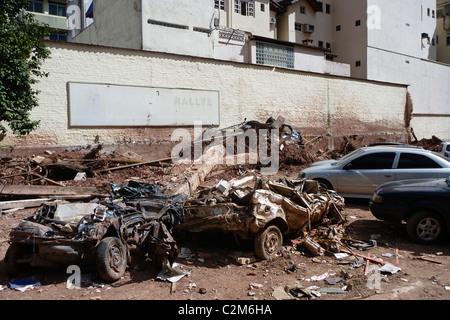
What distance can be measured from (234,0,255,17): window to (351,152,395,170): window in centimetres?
2406

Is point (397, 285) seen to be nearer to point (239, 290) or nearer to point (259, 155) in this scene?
point (239, 290)

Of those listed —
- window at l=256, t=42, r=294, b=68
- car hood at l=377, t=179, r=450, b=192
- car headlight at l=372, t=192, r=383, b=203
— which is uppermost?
window at l=256, t=42, r=294, b=68

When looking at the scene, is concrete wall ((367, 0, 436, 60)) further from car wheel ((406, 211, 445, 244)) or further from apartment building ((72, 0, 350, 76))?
car wheel ((406, 211, 445, 244))

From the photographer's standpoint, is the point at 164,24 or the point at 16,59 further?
the point at 164,24

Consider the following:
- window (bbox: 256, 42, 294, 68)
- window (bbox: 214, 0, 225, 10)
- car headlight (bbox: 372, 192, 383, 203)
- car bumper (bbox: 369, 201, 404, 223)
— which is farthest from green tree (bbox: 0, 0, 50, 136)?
window (bbox: 214, 0, 225, 10)

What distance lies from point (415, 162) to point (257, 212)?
5377 mm

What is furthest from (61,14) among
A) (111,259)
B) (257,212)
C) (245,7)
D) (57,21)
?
(257,212)

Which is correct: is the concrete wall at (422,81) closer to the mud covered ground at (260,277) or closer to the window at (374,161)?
the window at (374,161)

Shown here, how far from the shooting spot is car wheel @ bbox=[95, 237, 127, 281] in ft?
17.9

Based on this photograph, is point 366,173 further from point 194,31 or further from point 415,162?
point 194,31

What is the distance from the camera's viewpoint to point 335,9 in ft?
123

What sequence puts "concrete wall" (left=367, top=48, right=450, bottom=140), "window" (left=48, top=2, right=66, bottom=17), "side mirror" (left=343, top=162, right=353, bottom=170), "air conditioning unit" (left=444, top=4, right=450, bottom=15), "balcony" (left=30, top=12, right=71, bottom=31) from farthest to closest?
"air conditioning unit" (left=444, top=4, right=450, bottom=15), "window" (left=48, top=2, right=66, bottom=17), "balcony" (left=30, top=12, right=71, bottom=31), "concrete wall" (left=367, top=48, right=450, bottom=140), "side mirror" (left=343, top=162, right=353, bottom=170)

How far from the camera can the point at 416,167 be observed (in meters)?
9.09

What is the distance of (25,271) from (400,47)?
3926 cm
